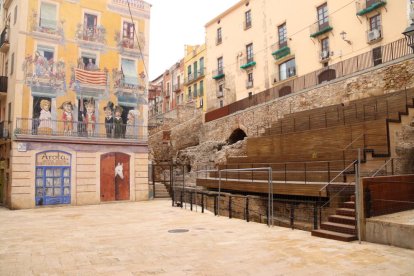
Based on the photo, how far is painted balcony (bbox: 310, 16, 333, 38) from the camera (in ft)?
80.7

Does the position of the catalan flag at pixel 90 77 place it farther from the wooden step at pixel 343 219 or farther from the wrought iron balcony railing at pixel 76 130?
the wooden step at pixel 343 219

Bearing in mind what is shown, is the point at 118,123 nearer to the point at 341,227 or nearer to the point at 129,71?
the point at 129,71

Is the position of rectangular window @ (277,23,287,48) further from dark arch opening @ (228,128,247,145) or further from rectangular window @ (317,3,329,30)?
dark arch opening @ (228,128,247,145)

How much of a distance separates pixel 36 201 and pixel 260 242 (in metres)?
13.2

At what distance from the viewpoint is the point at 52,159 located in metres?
17.3

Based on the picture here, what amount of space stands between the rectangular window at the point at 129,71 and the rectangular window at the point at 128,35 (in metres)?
0.94

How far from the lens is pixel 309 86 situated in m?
21.3

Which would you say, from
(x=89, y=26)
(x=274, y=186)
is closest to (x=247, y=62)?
(x=89, y=26)

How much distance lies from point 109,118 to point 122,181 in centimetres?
367

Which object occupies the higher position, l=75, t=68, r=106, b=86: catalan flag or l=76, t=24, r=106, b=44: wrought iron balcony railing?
l=76, t=24, r=106, b=44: wrought iron balcony railing

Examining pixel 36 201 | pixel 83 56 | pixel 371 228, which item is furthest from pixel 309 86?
pixel 36 201

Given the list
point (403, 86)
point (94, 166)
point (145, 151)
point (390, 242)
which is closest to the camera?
point (390, 242)

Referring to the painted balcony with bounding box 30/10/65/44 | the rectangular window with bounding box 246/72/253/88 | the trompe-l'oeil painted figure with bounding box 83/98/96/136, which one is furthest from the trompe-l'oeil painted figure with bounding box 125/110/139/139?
the rectangular window with bounding box 246/72/253/88

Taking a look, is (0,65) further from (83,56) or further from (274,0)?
(274,0)
